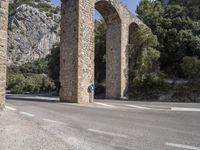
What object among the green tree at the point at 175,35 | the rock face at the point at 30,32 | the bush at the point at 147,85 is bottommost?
the bush at the point at 147,85

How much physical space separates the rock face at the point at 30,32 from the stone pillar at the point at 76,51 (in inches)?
2452

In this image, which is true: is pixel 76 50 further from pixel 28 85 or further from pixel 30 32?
pixel 30 32

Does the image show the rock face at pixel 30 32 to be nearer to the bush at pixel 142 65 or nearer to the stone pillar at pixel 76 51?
→ the bush at pixel 142 65

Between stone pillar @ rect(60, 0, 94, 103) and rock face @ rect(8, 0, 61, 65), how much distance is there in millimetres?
62275

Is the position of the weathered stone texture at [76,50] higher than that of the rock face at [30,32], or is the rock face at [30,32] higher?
the rock face at [30,32]

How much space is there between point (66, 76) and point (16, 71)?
57.6 m

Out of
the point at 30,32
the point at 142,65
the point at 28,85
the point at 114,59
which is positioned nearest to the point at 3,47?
the point at 114,59

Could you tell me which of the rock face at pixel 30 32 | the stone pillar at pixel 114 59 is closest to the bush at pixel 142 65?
the stone pillar at pixel 114 59

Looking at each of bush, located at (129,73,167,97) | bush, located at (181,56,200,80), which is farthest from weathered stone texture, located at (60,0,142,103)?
bush, located at (181,56,200,80)

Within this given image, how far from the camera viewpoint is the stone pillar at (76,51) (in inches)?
564

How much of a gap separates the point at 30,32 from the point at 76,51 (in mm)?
70791

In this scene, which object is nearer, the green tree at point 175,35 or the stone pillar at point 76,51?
the stone pillar at point 76,51

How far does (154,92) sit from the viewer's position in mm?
23359

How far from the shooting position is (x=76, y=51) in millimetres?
14344
